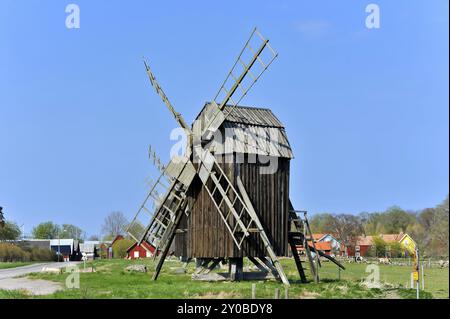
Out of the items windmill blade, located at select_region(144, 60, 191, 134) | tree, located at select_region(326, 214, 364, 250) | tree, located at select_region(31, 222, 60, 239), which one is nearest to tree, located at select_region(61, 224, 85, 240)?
tree, located at select_region(31, 222, 60, 239)

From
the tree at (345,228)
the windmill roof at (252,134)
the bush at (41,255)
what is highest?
the windmill roof at (252,134)

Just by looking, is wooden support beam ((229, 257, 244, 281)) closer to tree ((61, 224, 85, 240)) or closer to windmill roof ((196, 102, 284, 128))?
windmill roof ((196, 102, 284, 128))

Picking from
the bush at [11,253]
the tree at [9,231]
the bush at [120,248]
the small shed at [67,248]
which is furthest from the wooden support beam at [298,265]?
the small shed at [67,248]

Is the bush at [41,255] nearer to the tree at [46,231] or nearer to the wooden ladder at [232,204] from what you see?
the tree at [46,231]

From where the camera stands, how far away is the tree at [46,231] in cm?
12862

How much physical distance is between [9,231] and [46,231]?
45.2 metres

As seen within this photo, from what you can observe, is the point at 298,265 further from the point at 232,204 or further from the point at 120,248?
the point at 120,248

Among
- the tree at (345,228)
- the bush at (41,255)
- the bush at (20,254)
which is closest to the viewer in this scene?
the bush at (20,254)

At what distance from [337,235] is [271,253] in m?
71.2

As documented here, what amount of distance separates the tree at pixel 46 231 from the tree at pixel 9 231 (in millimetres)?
36564

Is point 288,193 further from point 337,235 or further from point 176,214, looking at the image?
point 337,235
